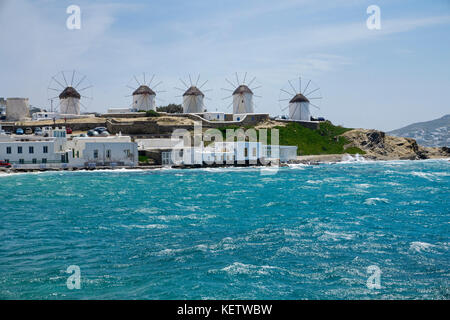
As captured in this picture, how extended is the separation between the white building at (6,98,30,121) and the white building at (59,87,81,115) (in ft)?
22.2

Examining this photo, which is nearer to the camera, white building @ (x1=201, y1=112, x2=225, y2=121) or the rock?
the rock

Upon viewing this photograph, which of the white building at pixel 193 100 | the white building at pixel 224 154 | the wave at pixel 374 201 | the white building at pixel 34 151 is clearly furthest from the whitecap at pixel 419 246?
the white building at pixel 193 100

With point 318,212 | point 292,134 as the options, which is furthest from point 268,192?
point 292,134

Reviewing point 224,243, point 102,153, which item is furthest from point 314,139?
point 224,243

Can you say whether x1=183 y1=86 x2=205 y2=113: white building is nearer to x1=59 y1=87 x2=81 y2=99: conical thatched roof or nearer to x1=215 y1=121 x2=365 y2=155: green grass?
x1=215 y1=121 x2=365 y2=155: green grass

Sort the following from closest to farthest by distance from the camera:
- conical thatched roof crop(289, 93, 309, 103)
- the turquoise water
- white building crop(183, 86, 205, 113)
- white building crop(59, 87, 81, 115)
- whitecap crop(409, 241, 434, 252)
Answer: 1. the turquoise water
2. whitecap crop(409, 241, 434, 252)
3. white building crop(59, 87, 81, 115)
4. white building crop(183, 86, 205, 113)
5. conical thatched roof crop(289, 93, 309, 103)

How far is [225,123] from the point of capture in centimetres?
8175


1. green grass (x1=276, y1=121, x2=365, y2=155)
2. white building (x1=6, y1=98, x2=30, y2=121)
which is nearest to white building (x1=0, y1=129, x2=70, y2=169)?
white building (x1=6, y1=98, x2=30, y2=121)

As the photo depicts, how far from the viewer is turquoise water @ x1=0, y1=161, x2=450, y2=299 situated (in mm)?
14016

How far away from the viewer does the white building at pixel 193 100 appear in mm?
91562

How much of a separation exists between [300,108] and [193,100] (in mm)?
21968

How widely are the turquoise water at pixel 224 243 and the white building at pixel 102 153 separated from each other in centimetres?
1966

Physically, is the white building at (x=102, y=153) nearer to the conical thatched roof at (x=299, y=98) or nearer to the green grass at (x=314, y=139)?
the green grass at (x=314, y=139)
